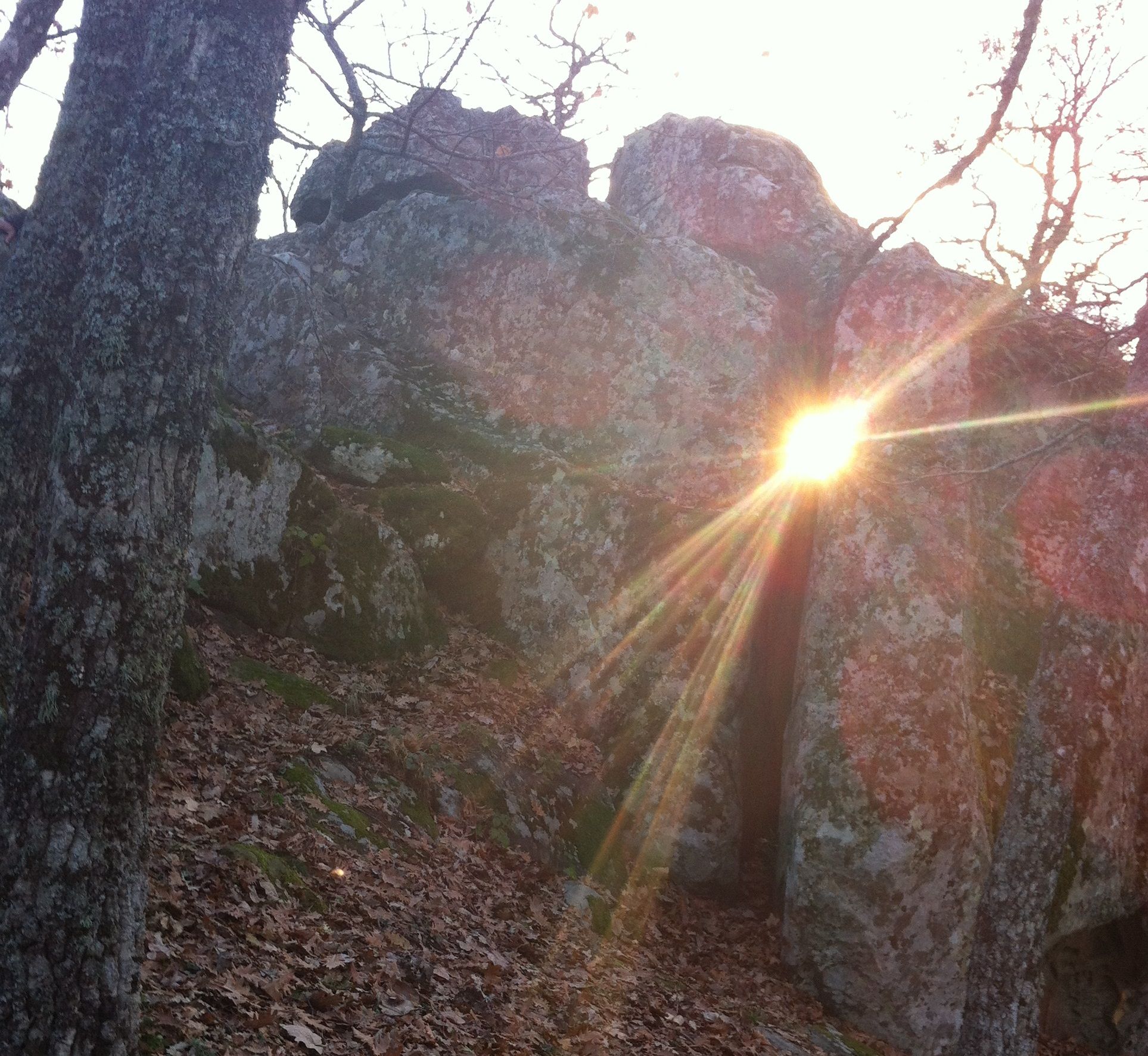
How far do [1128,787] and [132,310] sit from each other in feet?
37.1

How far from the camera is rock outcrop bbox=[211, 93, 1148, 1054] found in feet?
32.0

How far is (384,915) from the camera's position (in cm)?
643

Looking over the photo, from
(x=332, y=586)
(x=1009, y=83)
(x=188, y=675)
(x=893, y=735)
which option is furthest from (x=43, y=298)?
(x=893, y=735)

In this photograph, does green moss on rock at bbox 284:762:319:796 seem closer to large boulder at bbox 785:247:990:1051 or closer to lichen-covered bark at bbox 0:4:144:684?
lichen-covered bark at bbox 0:4:144:684

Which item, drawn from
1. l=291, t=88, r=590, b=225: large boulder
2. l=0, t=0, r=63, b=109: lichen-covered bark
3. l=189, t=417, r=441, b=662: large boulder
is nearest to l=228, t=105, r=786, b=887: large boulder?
l=291, t=88, r=590, b=225: large boulder

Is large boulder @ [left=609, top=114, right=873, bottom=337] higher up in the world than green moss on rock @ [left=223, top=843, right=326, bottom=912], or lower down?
higher up

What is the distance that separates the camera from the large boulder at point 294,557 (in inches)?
387

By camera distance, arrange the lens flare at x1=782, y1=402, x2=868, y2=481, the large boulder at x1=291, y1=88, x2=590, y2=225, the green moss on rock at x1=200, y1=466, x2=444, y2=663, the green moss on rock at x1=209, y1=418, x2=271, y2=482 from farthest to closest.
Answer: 1. the large boulder at x1=291, y1=88, x2=590, y2=225
2. the lens flare at x1=782, y1=402, x2=868, y2=481
3. the green moss on rock at x1=209, y1=418, x2=271, y2=482
4. the green moss on rock at x1=200, y1=466, x2=444, y2=663

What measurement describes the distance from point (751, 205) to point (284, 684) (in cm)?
1268

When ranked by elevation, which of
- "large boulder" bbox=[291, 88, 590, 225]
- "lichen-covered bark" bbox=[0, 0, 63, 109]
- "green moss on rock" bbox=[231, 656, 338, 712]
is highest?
"large boulder" bbox=[291, 88, 590, 225]

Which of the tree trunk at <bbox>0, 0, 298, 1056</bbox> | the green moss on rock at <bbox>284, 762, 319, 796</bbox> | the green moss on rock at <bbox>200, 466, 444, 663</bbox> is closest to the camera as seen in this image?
the tree trunk at <bbox>0, 0, 298, 1056</bbox>

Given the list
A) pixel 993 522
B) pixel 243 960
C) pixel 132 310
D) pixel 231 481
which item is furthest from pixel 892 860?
pixel 132 310

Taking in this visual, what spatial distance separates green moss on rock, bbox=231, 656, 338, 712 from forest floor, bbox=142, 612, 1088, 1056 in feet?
0.10

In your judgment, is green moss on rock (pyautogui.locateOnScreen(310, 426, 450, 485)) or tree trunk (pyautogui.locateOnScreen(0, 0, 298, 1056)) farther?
green moss on rock (pyautogui.locateOnScreen(310, 426, 450, 485))
